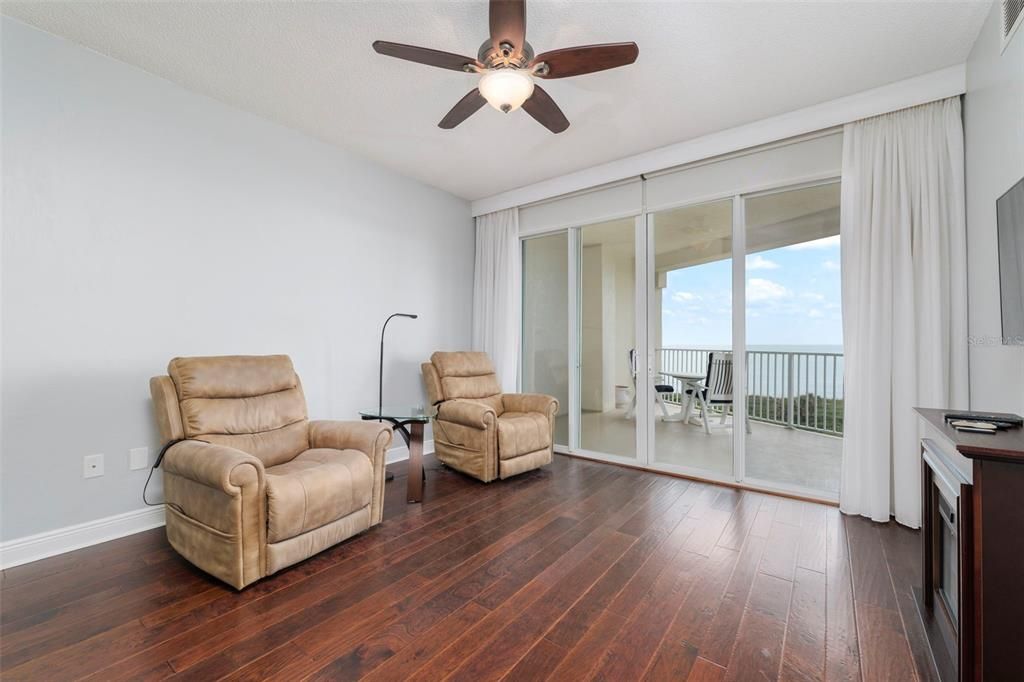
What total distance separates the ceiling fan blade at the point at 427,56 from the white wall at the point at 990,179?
2.30 meters

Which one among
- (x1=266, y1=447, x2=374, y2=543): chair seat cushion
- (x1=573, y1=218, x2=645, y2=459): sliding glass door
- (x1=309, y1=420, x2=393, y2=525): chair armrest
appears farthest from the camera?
(x1=573, y1=218, x2=645, y2=459): sliding glass door

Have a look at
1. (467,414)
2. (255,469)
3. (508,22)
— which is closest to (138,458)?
(255,469)

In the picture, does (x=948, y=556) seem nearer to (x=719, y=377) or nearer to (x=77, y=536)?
(x=719, y=377)

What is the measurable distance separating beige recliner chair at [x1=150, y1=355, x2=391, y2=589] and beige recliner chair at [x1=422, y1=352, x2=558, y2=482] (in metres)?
0.95

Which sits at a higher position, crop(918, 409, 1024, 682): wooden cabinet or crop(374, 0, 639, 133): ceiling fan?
crop(374, 0, 639, 133): ceiling fan

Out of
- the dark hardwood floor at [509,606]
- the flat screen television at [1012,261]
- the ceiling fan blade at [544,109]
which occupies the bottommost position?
the dark hardwood floor at [509,606]

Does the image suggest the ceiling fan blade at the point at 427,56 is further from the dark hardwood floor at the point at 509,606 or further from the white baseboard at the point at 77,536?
the white baseboard at the point at 77,536

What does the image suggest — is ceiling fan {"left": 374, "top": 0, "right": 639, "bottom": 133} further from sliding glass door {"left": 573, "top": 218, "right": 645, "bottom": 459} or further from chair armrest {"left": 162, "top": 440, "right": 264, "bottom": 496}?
sliding glass door {"left": 573, "top": 218, "right": 645, "bottom": 459}

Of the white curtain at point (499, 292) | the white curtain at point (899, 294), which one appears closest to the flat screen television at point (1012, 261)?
the white curtain at point (899, 294)

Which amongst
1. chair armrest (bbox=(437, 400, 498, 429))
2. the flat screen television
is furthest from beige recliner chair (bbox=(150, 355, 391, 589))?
the flat screen television

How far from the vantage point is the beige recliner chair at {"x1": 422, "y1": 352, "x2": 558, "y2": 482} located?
338 cm

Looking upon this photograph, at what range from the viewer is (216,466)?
1929mm

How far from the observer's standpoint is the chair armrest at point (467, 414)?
11.0ft

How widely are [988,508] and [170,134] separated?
13.7 ft
